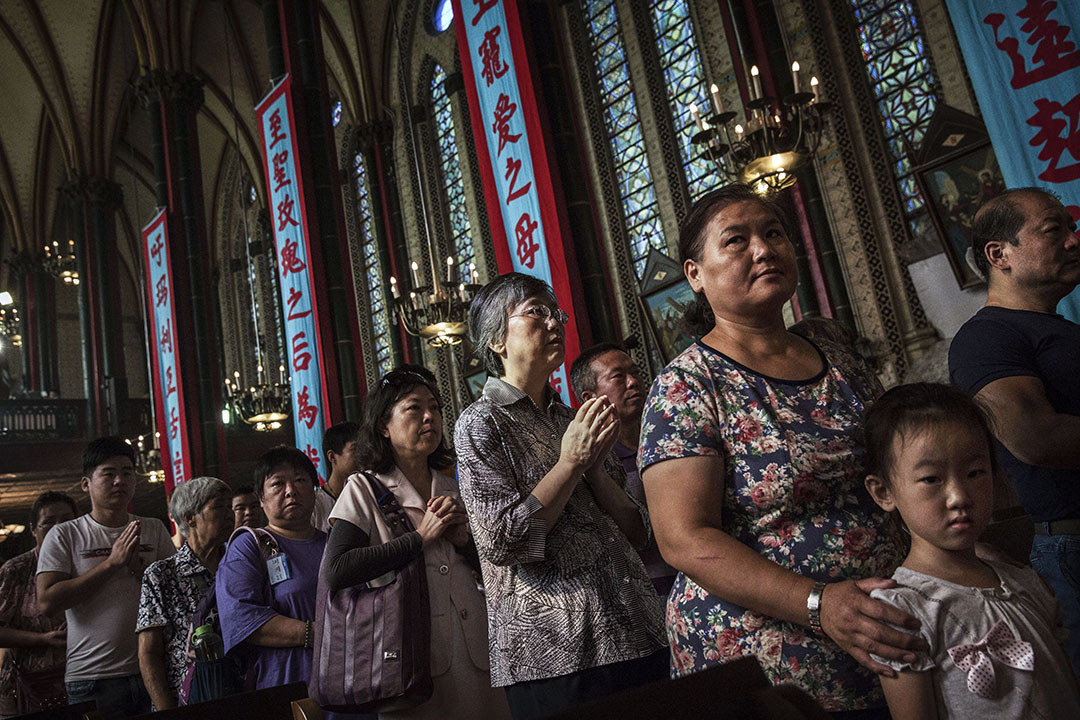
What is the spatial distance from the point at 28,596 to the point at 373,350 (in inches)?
470

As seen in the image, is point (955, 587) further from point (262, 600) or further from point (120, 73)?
point (120, 73)

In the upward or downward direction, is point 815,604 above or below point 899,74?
below

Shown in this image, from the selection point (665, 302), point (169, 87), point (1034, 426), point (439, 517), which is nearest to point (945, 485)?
point (1034, 426)

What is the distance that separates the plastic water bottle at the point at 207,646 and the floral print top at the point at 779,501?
1.71 meters

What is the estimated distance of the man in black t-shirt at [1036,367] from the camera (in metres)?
1.66

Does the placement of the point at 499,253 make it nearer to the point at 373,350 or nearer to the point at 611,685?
the point at 611,685

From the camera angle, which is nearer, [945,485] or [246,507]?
[945,485]

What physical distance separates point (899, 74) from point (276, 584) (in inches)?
316

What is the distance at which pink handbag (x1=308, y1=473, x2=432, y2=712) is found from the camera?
6.39 ft

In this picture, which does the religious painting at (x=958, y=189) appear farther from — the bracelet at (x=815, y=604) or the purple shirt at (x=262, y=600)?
the bracelet at (x=815, y=604)

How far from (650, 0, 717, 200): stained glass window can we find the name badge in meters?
8.08

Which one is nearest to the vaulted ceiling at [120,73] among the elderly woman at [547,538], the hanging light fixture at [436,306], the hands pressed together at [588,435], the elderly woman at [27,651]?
the hanging light fixture at [436,306]

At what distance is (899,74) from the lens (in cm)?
840

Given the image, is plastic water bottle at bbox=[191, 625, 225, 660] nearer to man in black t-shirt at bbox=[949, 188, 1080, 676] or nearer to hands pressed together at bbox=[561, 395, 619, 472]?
hands pressed together at bbox=[561, 395, 619, 472]
